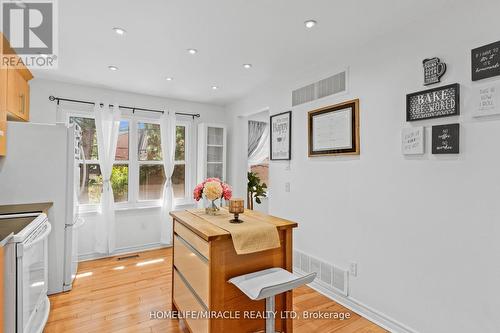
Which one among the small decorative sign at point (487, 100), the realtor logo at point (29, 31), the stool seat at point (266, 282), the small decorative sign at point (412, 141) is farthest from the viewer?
the small decorative sign at point (412, 141)

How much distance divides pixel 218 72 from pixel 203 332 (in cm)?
280

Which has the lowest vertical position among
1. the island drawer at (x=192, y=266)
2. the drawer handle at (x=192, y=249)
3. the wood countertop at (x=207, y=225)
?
the island drawer at (x=192, y=266)

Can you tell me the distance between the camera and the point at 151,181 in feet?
14.9

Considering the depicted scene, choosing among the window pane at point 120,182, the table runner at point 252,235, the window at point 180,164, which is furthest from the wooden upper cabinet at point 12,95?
the table runner at point 252,235

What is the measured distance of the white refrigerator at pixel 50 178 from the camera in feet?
8.85

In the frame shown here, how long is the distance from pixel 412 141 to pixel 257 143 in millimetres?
3715

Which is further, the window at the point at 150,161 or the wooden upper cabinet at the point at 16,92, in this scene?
the window at the point at 150,161

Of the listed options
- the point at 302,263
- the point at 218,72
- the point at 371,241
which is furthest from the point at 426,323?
the point at 218,72

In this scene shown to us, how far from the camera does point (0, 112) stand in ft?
7.89

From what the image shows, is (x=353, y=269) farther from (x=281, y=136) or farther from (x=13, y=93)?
(x=13, y=93)

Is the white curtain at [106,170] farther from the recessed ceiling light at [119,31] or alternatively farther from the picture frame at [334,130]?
the picture frame at [334,130]

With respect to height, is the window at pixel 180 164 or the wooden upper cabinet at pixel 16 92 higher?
the wooden upper cabinet at pixel 16 92

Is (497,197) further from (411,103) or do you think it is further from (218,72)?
(218,72)

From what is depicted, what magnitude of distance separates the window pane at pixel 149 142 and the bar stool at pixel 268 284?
334 cm
